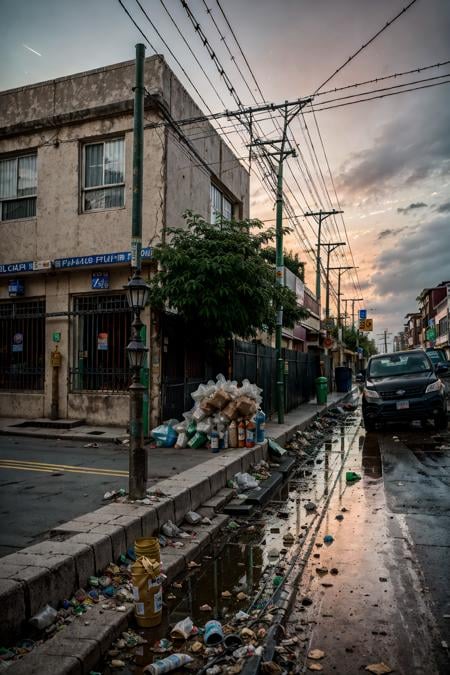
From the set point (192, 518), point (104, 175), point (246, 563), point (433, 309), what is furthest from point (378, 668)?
point (433, 309)

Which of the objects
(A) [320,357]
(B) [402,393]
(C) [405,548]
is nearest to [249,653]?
(C) [405,548]

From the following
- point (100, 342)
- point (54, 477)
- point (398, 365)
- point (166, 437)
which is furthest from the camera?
point (398, 365)

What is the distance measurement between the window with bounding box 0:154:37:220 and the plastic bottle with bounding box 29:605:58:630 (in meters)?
11.7

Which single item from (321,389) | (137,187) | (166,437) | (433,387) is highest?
(137,187)

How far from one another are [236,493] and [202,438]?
7.38 ft

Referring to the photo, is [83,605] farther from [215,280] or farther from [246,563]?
[215,280]

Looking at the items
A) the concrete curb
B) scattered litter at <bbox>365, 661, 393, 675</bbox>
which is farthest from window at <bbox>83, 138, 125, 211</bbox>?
scattered litter at <bbox>365, 661, 393, 675</bbox>

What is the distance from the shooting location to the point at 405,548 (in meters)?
5.04

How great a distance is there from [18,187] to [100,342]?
500 cm

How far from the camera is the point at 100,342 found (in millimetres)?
12258

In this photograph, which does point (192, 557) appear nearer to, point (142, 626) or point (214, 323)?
point (142, 626)

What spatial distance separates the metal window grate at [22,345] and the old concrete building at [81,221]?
0.03m

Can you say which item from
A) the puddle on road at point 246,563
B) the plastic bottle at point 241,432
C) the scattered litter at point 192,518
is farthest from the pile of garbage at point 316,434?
the scattered litter at point 192,518

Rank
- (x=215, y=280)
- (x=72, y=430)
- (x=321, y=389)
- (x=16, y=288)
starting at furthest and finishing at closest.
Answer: (x=321, y=389), (x=16, y=288), (x=72, y=430), (x=215, y=280)
